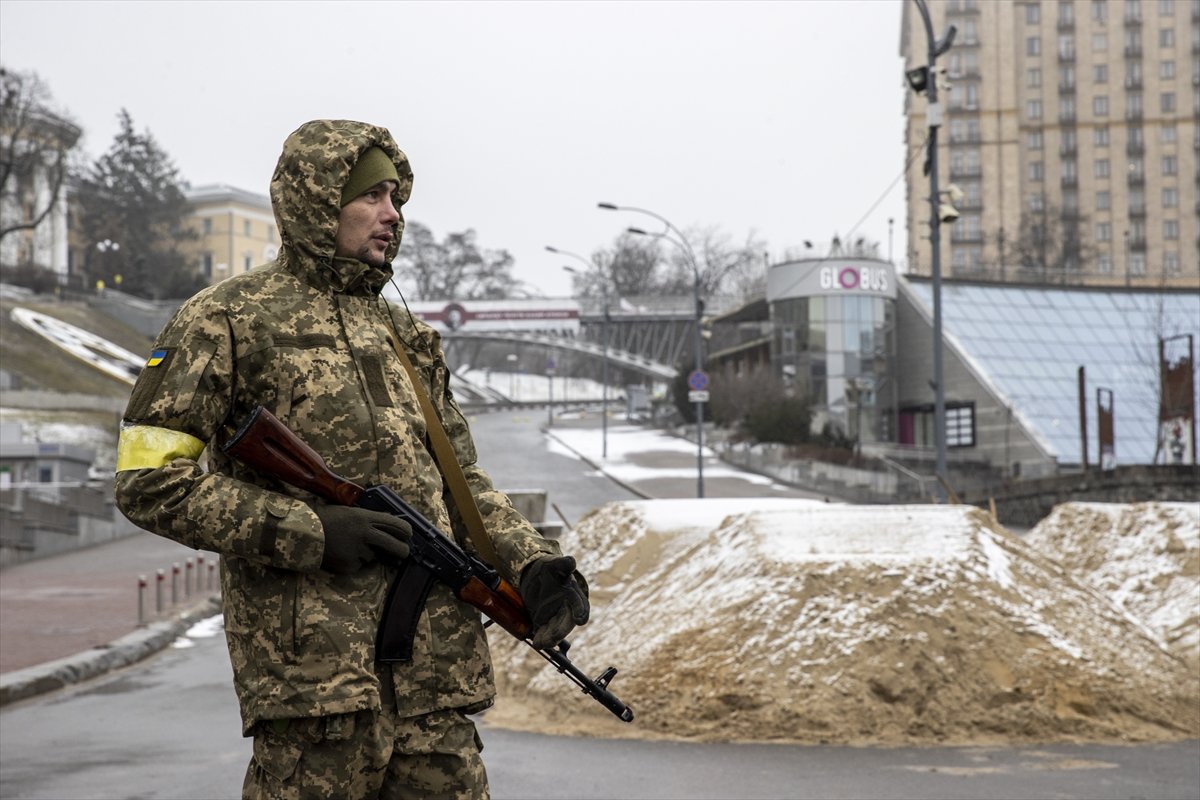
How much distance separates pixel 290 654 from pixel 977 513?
22.0 ft

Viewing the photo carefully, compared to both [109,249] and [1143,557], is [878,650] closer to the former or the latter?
[1143,557]

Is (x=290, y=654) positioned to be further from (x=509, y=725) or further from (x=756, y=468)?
(x=756, y=468)

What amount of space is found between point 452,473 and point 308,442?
0.39m

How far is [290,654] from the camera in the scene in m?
3.19

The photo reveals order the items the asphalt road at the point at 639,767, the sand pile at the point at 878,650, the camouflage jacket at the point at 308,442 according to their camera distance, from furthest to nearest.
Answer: the sand pile at the point at 878,650, the asphalt road at the point at 639,767, the camouflage jacket at the point at 308,442

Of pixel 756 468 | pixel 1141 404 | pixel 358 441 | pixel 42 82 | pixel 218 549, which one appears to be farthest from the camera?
pixel 42 82

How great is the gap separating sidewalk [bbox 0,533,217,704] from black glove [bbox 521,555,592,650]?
8.31 metres

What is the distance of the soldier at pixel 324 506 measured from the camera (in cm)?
318

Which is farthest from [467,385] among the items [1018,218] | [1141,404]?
[1141,404]

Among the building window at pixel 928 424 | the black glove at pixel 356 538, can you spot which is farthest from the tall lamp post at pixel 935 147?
the building window at pixel 928 424

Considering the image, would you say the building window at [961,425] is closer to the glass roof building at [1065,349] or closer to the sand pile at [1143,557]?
the glass roof building at [1065,349]

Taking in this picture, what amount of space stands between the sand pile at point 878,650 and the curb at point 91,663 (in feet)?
13.3

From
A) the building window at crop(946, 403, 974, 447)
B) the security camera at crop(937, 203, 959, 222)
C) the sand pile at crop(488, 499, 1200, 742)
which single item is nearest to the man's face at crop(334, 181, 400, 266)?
the sand pile at crop(488, 499, 1200, 742)

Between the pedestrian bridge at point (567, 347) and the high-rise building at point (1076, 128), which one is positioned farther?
the high-rise building at point (1076, 128)
